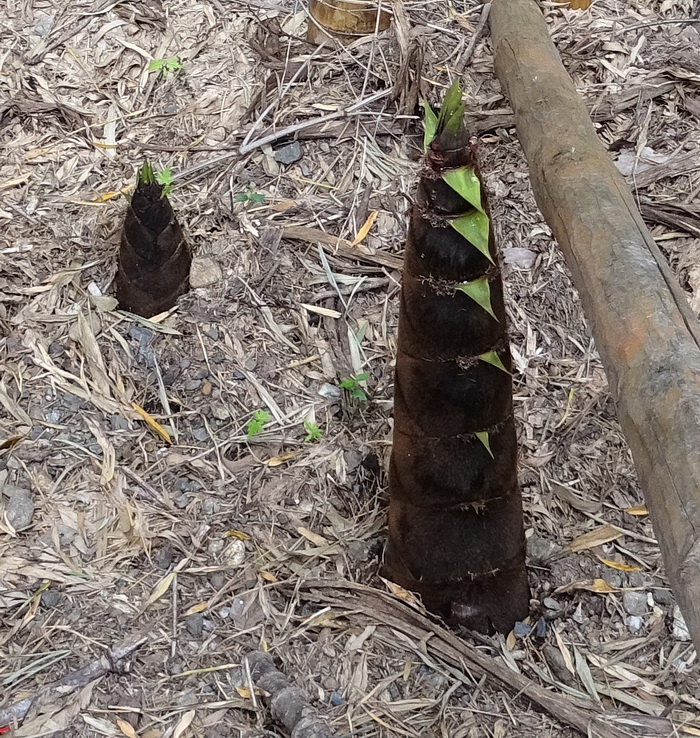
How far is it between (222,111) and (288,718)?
7.68ft

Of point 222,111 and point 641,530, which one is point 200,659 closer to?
point 641,530

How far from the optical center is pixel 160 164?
3.08 metres

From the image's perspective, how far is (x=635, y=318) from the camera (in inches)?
49.4

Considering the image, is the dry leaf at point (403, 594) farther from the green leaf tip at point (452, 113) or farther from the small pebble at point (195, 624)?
the green leaf tip at point (452, 113)

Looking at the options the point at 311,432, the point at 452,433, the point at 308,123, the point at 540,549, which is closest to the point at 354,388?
the point at 311,432

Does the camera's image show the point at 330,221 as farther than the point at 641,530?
Yes

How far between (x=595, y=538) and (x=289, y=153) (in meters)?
1.79

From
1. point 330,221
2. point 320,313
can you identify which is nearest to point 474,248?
point 320,313

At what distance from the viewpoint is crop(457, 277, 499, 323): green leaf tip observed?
1.46 m

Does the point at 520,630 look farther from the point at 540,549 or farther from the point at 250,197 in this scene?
the point at 250,197

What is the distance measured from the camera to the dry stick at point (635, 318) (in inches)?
39.2

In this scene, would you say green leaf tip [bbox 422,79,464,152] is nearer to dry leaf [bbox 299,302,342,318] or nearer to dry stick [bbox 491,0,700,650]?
dry stick [bbox 491,0,700,650]

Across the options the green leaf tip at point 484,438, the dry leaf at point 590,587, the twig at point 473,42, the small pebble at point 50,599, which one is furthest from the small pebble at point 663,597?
the twig at point 473,42

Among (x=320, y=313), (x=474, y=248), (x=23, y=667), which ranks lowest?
(x=23, y=667)
